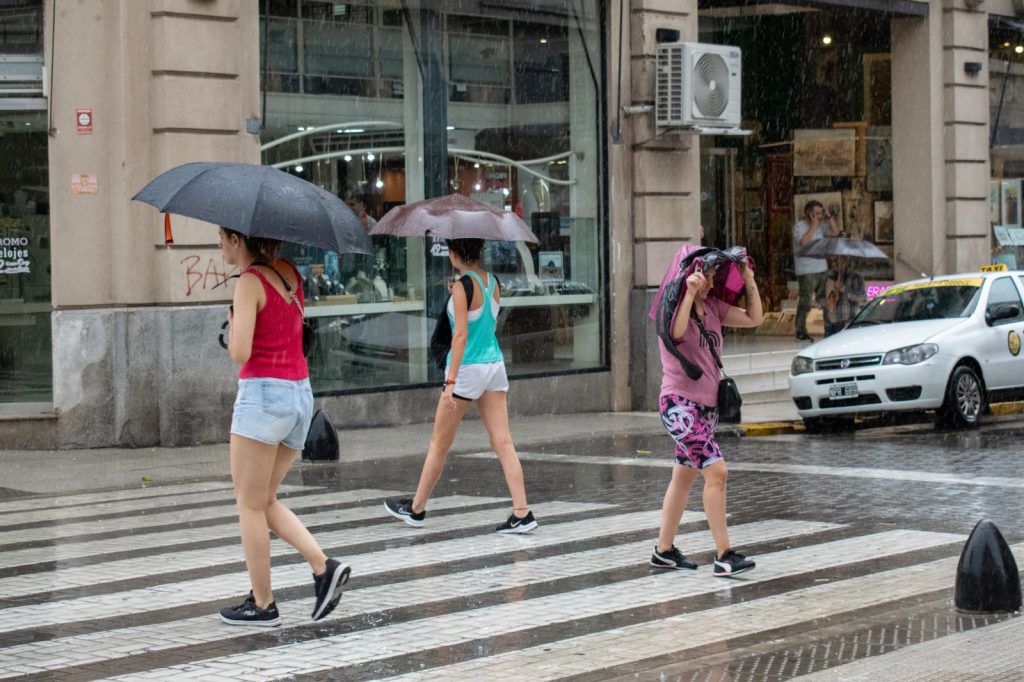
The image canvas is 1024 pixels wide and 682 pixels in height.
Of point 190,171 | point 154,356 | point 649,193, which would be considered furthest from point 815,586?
point 649,193

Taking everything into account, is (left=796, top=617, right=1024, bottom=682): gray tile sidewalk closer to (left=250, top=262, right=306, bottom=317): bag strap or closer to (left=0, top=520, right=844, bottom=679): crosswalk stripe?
(left=0, top=520, right=844, bottom=679): crosswalk stripe

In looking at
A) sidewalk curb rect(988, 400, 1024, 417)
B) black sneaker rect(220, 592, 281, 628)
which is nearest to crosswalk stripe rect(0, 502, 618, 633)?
black sneaker rect(220, 592, 281, 628)

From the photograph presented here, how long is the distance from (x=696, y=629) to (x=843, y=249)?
55.5 feet

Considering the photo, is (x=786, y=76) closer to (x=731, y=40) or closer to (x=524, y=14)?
(x=731, y=40)

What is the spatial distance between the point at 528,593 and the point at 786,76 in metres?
20.7

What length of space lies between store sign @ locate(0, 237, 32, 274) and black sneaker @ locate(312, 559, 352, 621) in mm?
9415

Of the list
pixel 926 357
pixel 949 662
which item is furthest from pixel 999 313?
pixel 949 662

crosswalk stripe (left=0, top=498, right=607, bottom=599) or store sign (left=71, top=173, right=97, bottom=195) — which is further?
store sign (left=71, top=173, right=97, bottom=195)

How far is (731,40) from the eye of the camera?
2703 centimetres

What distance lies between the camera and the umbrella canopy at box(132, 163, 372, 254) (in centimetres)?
721

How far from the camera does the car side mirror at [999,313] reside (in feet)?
57.7

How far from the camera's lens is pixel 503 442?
33.7ft

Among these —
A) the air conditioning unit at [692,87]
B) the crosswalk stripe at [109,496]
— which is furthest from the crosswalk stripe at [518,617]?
the air conditioning unit at [692,87]

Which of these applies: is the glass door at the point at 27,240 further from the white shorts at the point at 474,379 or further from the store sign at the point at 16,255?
the white shorts at the point at 474,379
